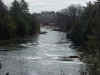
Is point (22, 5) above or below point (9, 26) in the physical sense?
above

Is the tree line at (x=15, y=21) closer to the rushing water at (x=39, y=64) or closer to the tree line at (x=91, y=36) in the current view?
the tree line at (x=91, y=36)

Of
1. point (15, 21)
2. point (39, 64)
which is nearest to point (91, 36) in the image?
point (39, 64)

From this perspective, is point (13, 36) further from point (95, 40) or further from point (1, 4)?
point (95, 40)

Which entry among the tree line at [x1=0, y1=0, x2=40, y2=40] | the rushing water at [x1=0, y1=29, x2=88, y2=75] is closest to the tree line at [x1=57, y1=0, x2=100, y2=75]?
the rushing water at [x1=0, y1=29, x2=88, y2=75]

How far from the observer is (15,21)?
274 feet

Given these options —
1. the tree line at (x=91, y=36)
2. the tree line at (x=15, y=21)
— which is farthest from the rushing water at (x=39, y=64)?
the tree line at (x=15, y=21)

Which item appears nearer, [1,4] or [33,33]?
[1,4]

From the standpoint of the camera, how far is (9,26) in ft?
249

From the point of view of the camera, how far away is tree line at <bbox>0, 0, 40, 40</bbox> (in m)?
75.3

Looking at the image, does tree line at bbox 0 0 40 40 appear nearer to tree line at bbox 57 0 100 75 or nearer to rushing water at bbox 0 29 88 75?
tree line at bbox 57 0 100 75

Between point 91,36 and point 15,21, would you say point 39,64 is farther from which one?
point 15,21

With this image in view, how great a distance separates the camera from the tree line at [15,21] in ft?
247

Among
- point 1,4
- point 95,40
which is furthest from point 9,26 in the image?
point 95,40

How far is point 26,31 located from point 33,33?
13.5m
